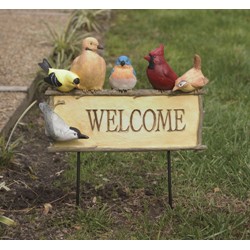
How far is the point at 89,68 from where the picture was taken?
3432 millimetres

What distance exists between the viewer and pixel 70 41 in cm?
645

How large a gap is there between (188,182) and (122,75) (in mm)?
905

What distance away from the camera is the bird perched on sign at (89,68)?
3.44 m

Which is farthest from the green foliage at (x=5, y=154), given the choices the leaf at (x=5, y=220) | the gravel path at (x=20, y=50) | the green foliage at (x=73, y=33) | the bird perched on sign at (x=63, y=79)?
the green foliage at (x=73, y=33)

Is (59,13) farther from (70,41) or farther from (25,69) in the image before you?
(25,69)

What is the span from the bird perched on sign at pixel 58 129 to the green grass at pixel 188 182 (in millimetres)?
427

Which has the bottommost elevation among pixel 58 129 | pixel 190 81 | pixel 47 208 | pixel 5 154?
pixel 47 208

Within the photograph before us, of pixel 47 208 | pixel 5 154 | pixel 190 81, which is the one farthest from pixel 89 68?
pixel 5 154

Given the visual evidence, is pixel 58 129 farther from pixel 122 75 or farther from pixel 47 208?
pixel 47 208

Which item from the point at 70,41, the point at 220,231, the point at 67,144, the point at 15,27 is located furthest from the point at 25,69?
the point at 220,231

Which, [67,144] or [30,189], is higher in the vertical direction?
[67,144]

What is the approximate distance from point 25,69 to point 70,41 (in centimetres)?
79

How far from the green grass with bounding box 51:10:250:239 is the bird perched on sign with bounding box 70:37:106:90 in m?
0.64

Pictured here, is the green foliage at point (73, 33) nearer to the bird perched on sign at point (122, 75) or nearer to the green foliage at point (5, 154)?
the green foliage at point (5, 154)
